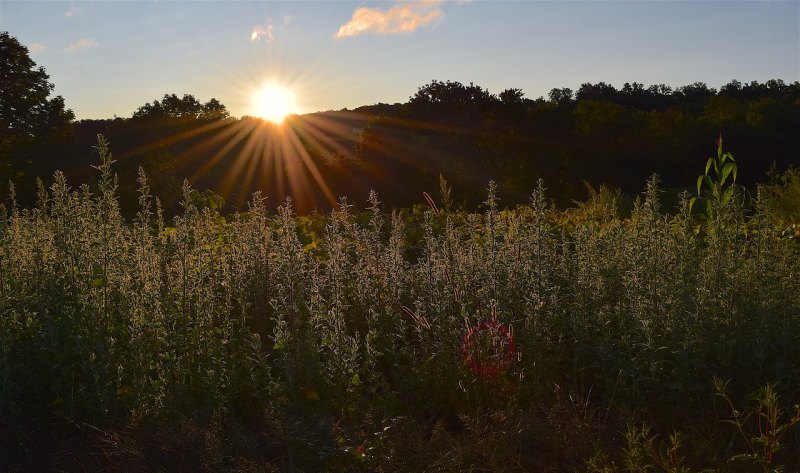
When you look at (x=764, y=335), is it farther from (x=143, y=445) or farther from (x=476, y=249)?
(x=143, y=445)

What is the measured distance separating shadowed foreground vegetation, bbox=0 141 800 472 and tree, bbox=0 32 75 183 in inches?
766

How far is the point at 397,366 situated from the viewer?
4617 millimetres

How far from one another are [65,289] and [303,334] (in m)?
1.68

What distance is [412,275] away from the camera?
6020 millimetres

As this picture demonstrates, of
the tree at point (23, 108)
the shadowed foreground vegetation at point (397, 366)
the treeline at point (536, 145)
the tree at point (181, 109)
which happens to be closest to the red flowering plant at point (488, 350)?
the shadowed foreground vegetation at point (397, 366)

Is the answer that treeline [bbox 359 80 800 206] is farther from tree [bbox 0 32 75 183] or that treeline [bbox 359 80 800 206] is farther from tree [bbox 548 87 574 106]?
tree [bbox 548 87 574 106]

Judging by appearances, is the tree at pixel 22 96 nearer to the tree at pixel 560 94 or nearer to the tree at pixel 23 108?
the tree at pixel 23 108

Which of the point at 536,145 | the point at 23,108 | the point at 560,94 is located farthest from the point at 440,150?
the point at 560,94

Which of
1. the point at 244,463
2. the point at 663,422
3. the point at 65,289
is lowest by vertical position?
the point at 663,422

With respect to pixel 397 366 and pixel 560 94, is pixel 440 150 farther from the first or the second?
pixel 560 94

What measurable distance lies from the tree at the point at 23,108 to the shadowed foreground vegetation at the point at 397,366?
19.5 meters

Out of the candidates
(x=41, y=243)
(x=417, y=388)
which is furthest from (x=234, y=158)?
(x=417, y=388)

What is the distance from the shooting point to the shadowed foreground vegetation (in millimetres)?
3479

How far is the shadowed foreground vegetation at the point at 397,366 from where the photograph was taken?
348cm
